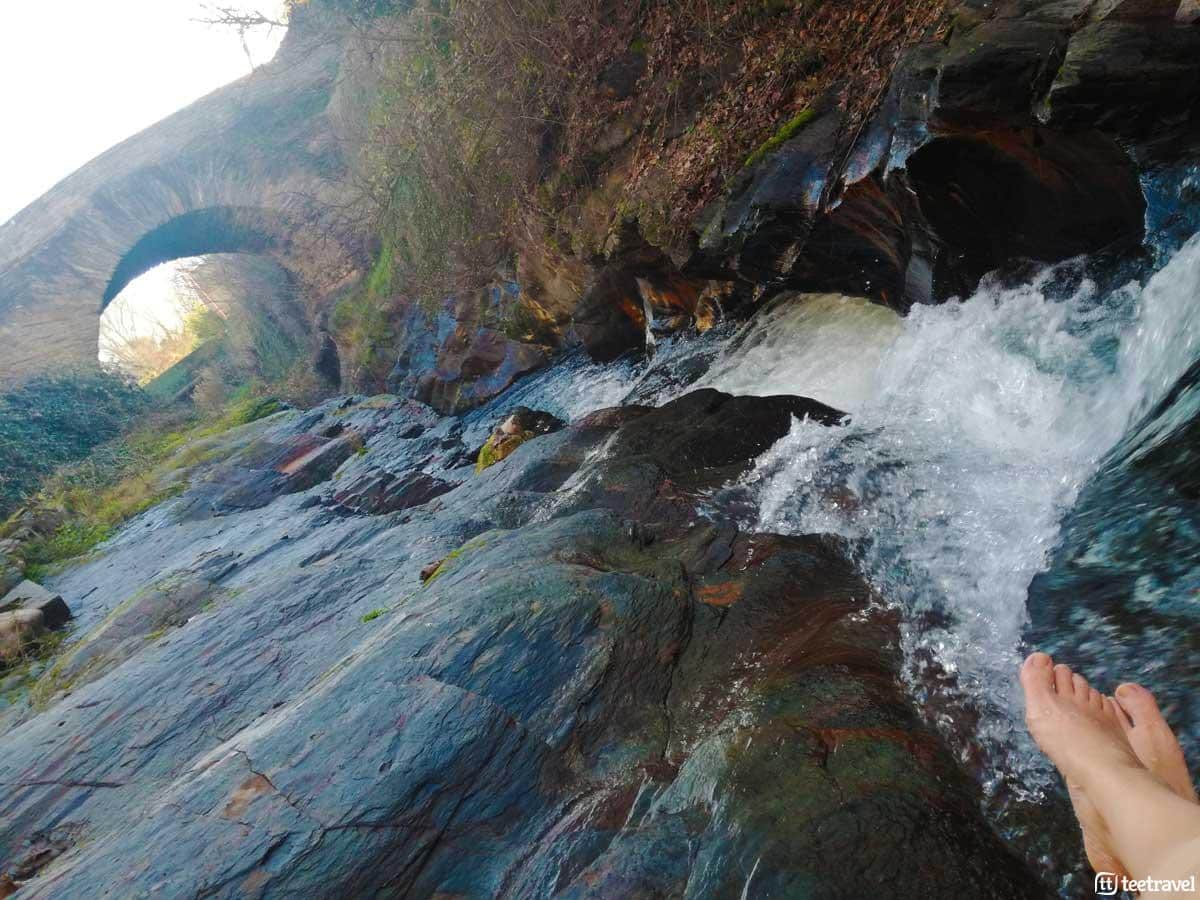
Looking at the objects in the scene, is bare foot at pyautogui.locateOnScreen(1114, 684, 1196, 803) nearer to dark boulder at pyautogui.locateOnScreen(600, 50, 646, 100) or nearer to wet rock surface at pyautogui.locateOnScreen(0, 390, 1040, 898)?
wet rock surface at pyautogui.locateOnScreen(0, 390, 1040, 898)

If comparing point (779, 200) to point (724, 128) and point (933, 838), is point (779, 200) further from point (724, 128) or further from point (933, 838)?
point (933, 838)

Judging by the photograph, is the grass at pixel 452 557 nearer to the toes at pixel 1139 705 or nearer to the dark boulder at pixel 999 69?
the toes at pixel 1139 705

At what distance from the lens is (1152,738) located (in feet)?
→ 5.88

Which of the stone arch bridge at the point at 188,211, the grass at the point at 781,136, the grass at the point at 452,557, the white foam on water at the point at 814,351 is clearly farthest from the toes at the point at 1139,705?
the stone arch bridge at the point at 188,211

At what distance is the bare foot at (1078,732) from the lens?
168cm

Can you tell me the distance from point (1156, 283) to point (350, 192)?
17.8 metres

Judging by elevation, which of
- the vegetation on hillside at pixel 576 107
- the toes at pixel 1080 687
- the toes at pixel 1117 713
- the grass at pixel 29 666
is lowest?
the grass at pixel 29 666

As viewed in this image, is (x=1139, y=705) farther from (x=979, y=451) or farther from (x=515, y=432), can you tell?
(x=515, y=432)

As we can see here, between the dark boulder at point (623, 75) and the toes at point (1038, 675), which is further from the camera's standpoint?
the dark boulder at point (623, 75)

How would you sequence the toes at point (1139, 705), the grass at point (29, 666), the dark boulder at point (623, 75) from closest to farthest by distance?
the toes at point (1139, 705)
the grass at point (29, 666)
the dark boulder at point (623, 75)

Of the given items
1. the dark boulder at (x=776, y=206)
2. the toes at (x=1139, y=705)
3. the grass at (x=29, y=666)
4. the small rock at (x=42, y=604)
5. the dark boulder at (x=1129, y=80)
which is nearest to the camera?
the toes at (x=1139, y=705)

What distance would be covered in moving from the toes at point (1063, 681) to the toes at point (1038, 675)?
0.5 inches

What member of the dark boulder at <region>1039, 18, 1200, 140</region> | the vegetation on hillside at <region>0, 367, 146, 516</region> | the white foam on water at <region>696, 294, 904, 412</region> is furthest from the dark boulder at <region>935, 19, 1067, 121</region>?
the vegetation on hillside at <region>0, 367, 146, 516</region>

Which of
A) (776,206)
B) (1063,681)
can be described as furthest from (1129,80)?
(1063,681)
